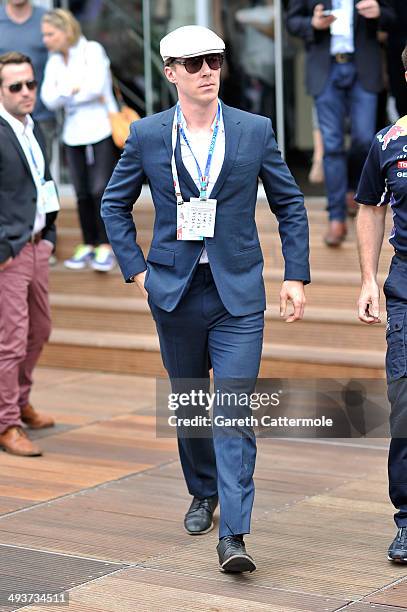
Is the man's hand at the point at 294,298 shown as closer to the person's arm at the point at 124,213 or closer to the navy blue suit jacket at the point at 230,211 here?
the navy blue suit jacket at the point at 230,211

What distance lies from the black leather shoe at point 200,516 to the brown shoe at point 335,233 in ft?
11.3

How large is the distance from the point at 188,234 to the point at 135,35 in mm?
7002

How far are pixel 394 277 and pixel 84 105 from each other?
497cm

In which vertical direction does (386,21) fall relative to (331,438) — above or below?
above

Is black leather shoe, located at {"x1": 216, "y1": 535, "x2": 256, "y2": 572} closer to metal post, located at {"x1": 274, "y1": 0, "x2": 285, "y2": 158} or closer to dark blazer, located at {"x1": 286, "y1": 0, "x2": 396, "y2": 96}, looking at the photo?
dark blazer, located at {"x1": 286, "y1": 0, "x2": 396, "y2": 96}

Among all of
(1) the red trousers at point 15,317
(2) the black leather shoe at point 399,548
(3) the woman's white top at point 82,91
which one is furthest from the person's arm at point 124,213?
(3) the woman's white top at point 82,91

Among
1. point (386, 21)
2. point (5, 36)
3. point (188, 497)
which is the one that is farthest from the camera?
point (5, 36)

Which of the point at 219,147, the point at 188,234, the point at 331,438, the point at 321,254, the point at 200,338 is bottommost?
the point at 331,438

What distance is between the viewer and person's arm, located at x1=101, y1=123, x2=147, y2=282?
17.0 ft

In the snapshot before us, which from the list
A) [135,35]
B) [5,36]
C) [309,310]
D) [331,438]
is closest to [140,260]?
[331,438]

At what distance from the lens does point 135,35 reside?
1166 cm

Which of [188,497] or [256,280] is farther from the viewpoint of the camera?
[188,497]

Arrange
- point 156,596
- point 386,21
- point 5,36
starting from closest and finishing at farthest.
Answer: point 156,596
point 386,21
point 5,36

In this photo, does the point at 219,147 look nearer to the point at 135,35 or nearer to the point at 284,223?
the point at 284,223
